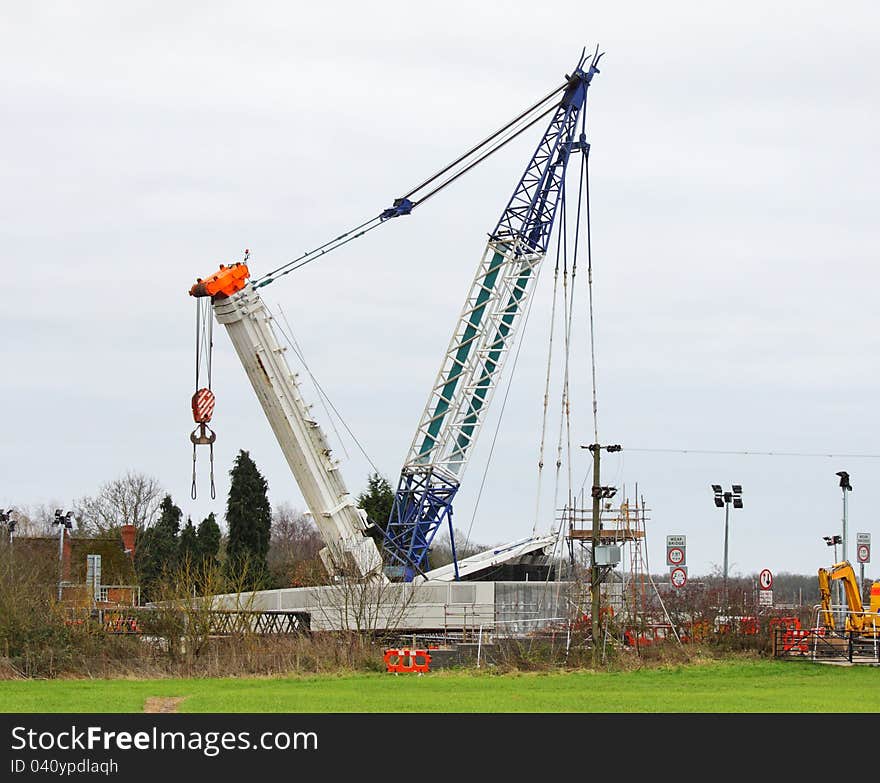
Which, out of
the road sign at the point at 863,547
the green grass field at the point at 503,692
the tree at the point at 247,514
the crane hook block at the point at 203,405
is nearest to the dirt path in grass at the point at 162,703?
the green grass field at the point at 503,692

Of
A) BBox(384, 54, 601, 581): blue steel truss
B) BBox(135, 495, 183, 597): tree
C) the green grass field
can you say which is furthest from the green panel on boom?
BBox(135, 495, 183, 597): tree

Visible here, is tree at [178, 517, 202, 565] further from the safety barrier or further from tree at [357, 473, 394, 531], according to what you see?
the safety barrier

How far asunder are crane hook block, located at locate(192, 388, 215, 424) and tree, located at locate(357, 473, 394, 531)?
119 ft

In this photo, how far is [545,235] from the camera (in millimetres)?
62750

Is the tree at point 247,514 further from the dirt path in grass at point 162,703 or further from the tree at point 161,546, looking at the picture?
the dirt path in grass at point 162,703

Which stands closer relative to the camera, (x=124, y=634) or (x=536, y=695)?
(x=536, y=695)

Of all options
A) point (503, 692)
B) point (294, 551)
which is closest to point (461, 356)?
point (503, 692)

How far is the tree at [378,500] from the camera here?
91438 mm

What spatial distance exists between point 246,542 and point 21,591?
42343 mm

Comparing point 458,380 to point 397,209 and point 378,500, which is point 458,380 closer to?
point 397,209

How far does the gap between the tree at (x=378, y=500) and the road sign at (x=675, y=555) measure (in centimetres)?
3229

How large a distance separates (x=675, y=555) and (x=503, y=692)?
88.7 ft
